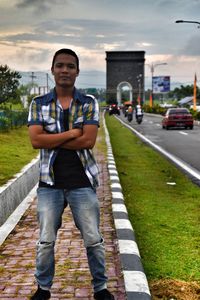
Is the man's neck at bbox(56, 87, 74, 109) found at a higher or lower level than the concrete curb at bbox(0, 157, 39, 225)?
higher

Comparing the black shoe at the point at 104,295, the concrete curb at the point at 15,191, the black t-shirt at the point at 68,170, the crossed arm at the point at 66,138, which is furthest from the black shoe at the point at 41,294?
the concrete curb at the point at 15,191

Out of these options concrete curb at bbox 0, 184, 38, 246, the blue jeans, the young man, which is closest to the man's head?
the young man

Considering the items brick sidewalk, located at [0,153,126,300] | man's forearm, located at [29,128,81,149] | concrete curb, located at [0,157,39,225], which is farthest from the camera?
concrete curb, located at [0,157,39,225]

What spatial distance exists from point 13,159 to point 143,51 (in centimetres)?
11239

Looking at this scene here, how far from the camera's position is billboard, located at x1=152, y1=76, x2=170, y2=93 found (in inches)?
4210

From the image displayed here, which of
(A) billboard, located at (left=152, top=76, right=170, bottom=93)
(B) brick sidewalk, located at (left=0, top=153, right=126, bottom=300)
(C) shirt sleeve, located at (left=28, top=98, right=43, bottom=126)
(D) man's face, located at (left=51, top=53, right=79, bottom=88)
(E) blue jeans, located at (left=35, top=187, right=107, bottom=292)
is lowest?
(B) brick sidewalk, located at (left=0, top=153, right=126, bottom=300)

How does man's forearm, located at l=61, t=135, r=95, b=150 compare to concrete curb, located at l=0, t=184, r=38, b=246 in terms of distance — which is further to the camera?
concrete curb, located at l=0, t=184, r=38, b=246

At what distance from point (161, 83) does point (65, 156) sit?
105 m

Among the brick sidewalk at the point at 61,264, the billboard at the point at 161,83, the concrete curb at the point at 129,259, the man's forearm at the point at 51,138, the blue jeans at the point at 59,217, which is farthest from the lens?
the billboard at the point at 161,83

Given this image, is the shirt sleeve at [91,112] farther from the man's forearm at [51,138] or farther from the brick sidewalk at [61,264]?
the brick sidewalk at [61,264]

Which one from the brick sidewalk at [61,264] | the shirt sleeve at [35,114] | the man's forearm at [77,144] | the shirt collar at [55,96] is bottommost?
the brick sidewalk at [61,264]

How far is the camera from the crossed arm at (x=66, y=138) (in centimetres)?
372

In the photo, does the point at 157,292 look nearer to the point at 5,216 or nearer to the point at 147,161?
the point at 5,216

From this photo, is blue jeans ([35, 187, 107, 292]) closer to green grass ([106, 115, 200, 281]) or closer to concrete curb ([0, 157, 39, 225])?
green grass ([106, 115, 200, 281])
